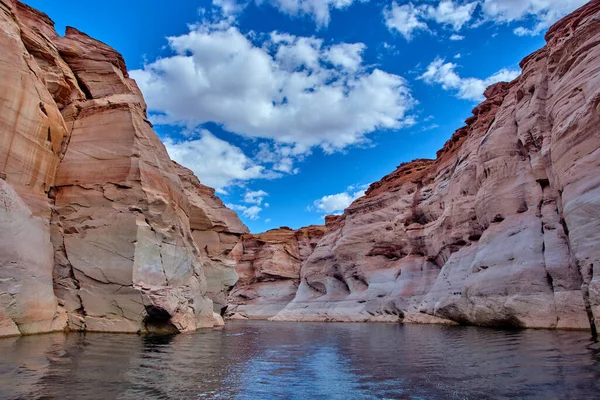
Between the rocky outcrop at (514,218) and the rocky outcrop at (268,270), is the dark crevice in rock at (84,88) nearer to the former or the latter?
the rocky outcrop at (514,218)

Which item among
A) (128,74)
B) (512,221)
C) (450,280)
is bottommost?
(450,280)

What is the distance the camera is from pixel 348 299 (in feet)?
131

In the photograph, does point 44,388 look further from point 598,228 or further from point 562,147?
point 562,147

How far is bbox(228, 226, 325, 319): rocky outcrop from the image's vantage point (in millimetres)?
56625

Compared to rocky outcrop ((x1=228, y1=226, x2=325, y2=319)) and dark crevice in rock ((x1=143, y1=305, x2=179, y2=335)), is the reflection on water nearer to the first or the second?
dark crevice in rock ((x1=143, y1=305, x2=179, y2=335))

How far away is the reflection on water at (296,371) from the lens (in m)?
6.07

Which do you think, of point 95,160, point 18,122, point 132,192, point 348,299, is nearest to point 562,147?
point 132,192

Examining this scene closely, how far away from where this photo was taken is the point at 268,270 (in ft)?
197

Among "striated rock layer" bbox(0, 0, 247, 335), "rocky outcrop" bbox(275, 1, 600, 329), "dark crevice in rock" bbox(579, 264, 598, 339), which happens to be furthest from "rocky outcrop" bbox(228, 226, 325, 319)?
"dark crevice in rock" bbox(579, 264, 598, 339)

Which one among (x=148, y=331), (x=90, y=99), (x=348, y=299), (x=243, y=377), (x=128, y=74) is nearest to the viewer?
(x=243, y=377)

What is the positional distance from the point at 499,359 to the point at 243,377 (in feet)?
18.8

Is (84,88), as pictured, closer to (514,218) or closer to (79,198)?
(79,198)

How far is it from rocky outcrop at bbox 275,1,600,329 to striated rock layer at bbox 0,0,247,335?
1468 centimetres

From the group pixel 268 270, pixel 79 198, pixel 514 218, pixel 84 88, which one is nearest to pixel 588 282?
pixel 514 218
